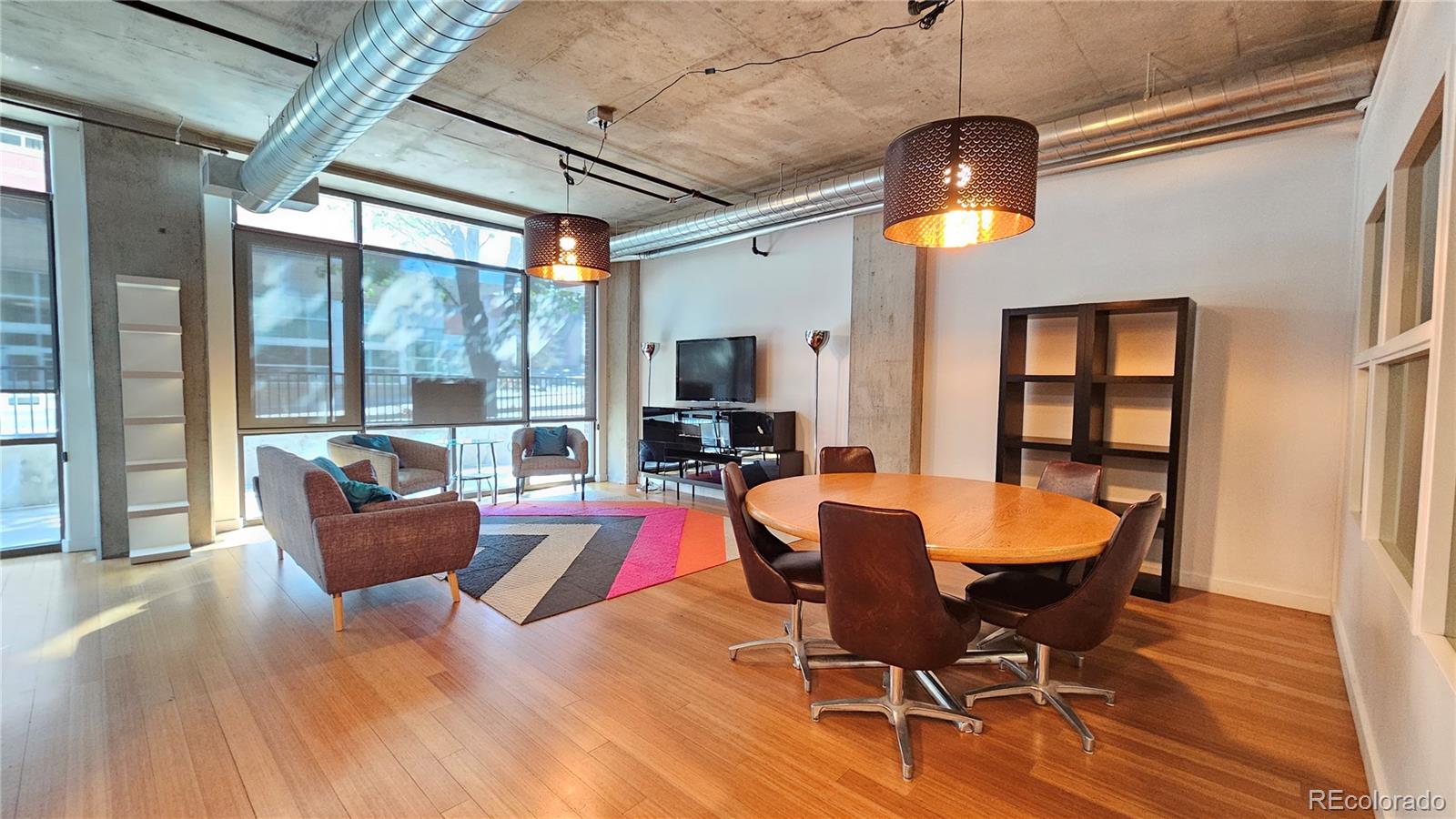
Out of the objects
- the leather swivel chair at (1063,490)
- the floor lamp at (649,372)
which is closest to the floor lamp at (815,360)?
the floor lamp at (649,372)

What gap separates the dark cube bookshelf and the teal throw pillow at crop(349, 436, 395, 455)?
514cm

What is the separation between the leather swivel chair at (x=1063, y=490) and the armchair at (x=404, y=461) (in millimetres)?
4542

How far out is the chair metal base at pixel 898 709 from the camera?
224 centimetres

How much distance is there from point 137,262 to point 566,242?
3.41 metres

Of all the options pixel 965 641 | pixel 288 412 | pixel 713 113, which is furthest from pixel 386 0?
pixel 288 412

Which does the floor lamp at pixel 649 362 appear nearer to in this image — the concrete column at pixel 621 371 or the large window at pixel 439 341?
the concrete column at pixel 621 371

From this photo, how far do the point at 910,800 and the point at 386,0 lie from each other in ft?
11.5

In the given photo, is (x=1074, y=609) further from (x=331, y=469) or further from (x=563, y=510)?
(x=563, y=510)

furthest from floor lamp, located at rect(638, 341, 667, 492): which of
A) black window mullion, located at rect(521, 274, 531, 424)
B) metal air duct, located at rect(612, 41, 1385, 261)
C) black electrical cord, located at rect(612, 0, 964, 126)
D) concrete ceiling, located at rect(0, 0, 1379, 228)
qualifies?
black electrical cord, located at rect(612, 0, 964, 126)

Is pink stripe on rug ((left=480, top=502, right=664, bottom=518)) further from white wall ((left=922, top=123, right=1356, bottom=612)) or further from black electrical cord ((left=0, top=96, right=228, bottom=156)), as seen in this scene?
white wall ((left=922, top=123, right=1356, bottom=612))

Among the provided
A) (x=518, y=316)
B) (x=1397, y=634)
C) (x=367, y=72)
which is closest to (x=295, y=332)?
(x=518, y=316)

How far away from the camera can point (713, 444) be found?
248 inches

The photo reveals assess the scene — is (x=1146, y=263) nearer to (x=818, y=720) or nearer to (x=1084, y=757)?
(x=1084, y=757)

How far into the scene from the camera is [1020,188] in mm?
2049
